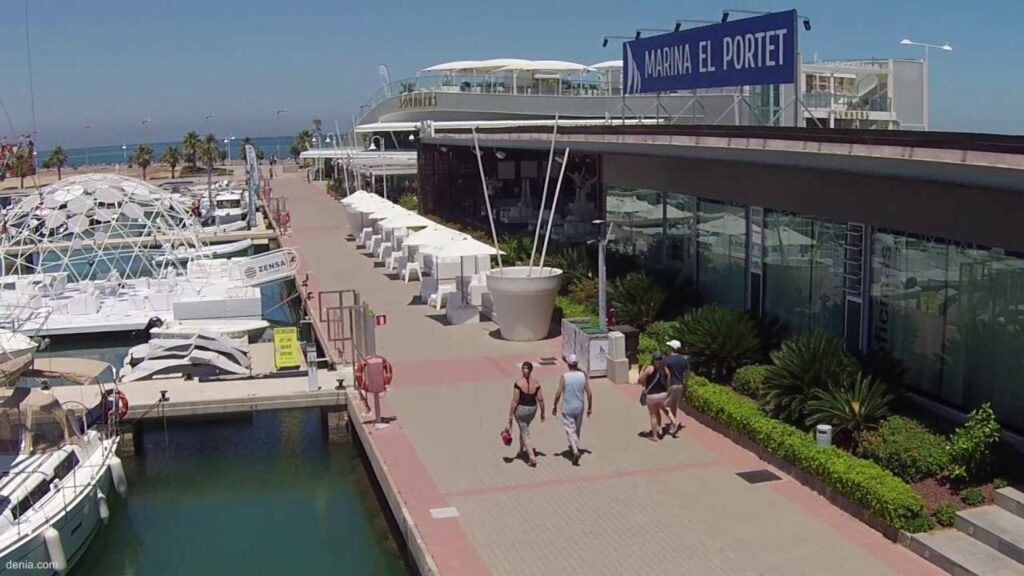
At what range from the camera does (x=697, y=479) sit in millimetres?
13602

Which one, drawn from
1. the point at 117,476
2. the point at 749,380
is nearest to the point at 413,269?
the point at 117,476

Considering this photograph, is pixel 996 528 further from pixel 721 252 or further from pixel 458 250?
pixel 458 250

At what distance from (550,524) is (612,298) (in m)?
10.1

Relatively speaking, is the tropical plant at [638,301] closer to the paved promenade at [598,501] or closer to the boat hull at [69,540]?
the paved promenade at [598,501]

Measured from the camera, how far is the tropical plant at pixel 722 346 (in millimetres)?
17031

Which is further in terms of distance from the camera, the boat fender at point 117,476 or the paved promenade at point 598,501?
the boat fender at point 117,476

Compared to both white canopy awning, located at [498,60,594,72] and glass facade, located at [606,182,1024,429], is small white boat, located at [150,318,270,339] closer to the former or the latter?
glass facade, located at [606,182,1024,429]

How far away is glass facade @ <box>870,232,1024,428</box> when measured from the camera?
13336 mm

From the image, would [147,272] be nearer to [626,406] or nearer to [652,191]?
[652,191]

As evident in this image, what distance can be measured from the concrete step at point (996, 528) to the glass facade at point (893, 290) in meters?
2.39

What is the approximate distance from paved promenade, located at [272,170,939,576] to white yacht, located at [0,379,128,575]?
399cm

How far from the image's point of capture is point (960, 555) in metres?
10.6

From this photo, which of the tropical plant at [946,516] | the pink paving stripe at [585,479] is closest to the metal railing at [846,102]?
the pink paving stripe at [585,479]

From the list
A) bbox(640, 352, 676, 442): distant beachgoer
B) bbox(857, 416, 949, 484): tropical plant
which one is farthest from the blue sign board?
bbox(857, 416, 949, 484): tropical plant
